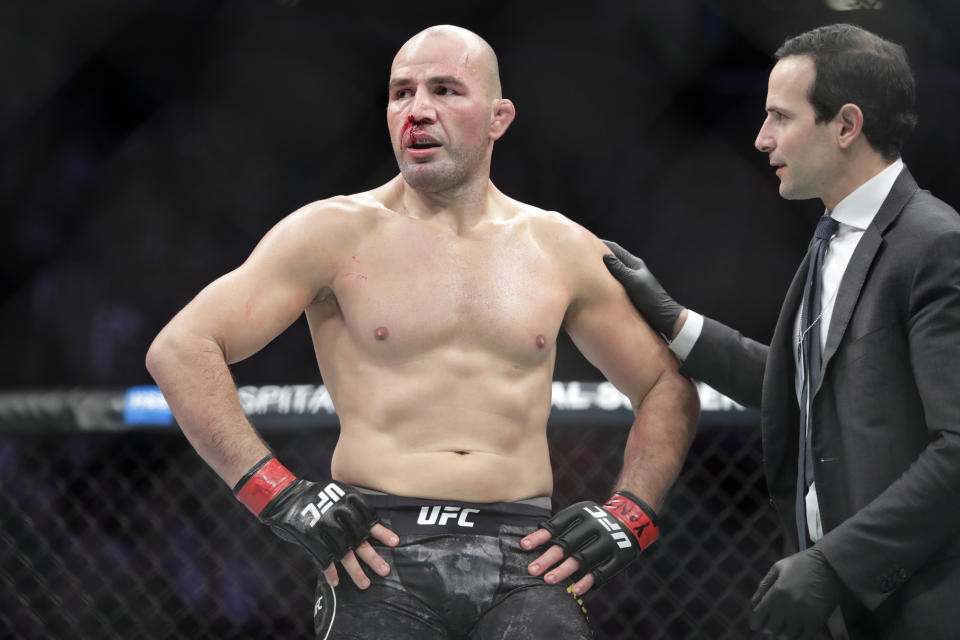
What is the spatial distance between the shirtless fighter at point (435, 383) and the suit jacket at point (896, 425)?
0.39 m

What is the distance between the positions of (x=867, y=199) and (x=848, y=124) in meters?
0.13

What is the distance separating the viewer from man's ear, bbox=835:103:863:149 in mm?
1700

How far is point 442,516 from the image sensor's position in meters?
1.70

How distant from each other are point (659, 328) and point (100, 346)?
216 cm

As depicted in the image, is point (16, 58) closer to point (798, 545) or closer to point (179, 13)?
point (179, 13)

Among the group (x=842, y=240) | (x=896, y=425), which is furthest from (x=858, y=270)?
(x=896, y=425)

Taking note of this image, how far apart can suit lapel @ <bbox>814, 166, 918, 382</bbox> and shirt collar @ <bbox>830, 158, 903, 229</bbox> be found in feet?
0.09

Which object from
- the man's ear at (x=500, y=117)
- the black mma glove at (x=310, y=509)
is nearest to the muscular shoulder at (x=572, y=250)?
the man's ear at (x=500, y=117)

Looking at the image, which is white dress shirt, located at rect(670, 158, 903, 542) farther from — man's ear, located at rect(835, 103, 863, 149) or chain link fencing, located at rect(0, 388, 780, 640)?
chain link fencing, located at rect(0, 388, 780, 640)

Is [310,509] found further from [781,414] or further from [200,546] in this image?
[200,546]

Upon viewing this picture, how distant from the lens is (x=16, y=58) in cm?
370

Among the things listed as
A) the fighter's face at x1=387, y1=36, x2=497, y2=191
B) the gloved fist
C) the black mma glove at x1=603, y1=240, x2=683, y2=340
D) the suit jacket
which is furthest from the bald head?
the gloved fist

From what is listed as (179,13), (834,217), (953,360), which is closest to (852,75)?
(834,217)

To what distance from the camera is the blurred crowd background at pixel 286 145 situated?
3510 mm
